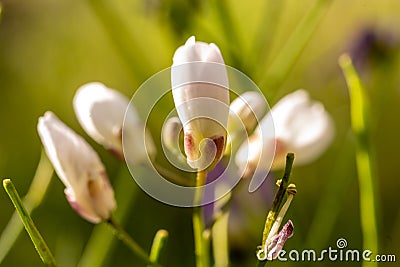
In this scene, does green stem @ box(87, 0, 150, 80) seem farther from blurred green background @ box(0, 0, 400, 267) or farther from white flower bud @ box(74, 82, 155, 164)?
white flower bud @ box(74, 82, 155, 164)

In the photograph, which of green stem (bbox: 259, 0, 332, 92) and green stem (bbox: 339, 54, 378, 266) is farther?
green stem (bbox: 259, 0, 332, 92)

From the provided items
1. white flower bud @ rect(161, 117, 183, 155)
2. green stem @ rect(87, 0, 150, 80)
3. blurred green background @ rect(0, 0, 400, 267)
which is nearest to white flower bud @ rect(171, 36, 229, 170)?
white flower bud @ rect(161, 117, 183, 155)

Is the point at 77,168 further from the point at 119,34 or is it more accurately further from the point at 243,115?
the point at 119,34

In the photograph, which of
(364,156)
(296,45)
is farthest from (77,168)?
(296,45)

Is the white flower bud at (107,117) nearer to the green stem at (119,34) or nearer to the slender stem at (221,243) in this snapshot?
the slender stem at (221,243)

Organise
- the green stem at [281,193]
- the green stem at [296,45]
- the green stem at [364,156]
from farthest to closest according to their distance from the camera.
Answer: the green stem at [296,45], the green stem at [364,156], the green stem at [281,193]

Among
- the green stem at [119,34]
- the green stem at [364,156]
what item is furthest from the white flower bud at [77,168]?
the green stem at [119,34]

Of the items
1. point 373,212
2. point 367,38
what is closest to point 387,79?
point 367,38

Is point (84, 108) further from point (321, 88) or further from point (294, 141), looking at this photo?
point (321, 88)
